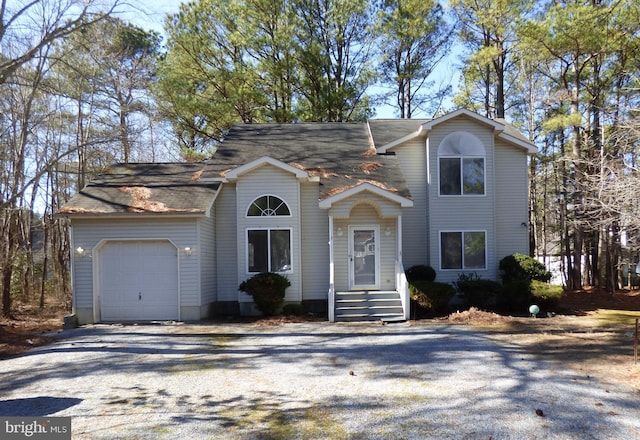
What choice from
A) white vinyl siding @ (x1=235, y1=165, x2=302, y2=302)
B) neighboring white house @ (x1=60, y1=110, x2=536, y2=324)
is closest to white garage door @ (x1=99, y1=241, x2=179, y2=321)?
neighboring white house @ (x1=60, y1=110, x2=536, y2=324)

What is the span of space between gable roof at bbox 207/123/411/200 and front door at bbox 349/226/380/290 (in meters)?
1.45

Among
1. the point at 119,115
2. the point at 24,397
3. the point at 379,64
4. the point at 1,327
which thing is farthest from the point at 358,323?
the point at 379,64

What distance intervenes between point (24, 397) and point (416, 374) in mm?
5479

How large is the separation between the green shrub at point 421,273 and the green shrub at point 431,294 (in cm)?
105

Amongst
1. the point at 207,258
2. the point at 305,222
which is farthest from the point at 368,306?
the point at 207,258

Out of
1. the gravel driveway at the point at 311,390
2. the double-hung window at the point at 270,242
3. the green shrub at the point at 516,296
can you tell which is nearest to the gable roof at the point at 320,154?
the double-hung window at the point at 270,242

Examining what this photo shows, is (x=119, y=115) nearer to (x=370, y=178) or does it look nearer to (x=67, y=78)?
(x=67, y=78)

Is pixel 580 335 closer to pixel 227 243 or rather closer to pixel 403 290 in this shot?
pixel 403 290

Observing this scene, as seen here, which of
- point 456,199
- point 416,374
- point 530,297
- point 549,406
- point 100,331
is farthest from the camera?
point 456,199

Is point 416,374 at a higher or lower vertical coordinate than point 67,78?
lower

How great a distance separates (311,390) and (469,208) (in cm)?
970

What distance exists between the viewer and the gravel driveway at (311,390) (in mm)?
5117

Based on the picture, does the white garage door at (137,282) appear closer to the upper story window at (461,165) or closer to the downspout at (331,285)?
the downspout at (331,285)

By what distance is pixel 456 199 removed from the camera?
1462cm
